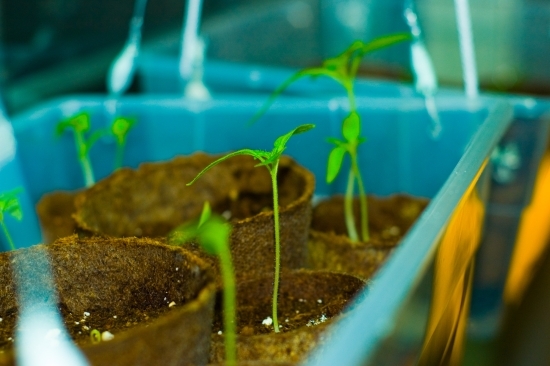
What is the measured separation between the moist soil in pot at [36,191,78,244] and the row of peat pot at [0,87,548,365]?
→ 1 centimetres

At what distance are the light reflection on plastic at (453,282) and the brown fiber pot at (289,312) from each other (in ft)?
0.22

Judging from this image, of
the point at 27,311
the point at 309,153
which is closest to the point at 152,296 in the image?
the point at 27,311

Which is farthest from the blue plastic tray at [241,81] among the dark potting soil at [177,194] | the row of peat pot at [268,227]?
the dark potting soil at [177,194]

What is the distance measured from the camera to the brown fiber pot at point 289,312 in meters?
0.46

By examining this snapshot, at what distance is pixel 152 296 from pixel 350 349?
0.65ft

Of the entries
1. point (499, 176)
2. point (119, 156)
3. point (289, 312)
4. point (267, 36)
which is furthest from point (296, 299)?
point (267, 36)

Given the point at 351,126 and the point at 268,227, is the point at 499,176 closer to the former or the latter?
the point at 351,126

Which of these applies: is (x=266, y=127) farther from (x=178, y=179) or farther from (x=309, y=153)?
(x=178, y=179)

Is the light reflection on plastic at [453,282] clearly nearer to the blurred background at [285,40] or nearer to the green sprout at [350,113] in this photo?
the green sprout at [350,113]

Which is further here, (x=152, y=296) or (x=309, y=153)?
(x=309, y=153)

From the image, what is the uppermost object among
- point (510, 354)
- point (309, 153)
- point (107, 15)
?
point (107, 15)

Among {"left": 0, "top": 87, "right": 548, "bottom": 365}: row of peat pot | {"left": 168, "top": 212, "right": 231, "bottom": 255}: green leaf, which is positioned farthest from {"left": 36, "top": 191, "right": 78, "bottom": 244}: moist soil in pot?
{"left": 168, "top": 212, "right": 231, "bottom": 255}: green leaf

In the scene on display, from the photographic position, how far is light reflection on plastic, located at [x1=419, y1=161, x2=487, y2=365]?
0.53m

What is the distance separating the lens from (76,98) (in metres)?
1.04
